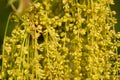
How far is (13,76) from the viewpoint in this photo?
989mm

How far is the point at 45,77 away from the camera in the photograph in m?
0.99

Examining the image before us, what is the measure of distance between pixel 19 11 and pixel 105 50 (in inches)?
19.3

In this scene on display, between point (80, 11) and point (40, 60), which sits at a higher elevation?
point (80, 11)

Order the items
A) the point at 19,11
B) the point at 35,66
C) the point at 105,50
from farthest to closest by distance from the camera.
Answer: the point at 105,50, the point at 35,66, the point at 19,11

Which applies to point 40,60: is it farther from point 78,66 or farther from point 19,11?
point 19,11

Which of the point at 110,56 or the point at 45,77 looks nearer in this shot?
the point at 45,77

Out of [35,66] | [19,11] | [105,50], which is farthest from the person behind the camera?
[105,50]

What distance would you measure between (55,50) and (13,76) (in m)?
0.14

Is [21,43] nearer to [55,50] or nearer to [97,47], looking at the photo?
[55,50]

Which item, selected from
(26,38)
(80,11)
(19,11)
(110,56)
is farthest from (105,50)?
(19,11)

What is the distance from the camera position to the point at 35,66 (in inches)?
38.5

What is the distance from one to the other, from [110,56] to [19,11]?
512 mm

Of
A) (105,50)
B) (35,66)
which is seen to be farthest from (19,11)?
(105,50)

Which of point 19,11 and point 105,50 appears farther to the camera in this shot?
point 105,50
